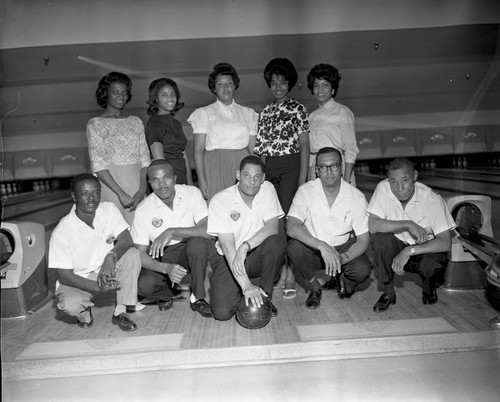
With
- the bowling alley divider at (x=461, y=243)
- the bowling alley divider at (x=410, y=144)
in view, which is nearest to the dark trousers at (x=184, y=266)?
the bowling alley divider at (x=461, y=243)

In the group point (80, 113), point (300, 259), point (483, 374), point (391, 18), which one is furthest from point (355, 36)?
point (80, 113)

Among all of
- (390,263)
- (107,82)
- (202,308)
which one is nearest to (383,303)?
Result: (390,263)

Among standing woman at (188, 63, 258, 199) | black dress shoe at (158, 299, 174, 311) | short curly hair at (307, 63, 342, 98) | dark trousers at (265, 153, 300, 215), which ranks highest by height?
short curly hair at (307, 63, 342, 98)

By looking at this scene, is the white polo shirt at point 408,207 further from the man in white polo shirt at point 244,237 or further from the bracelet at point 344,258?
the man in white polo shirt at point 244,237

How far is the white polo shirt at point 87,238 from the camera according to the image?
2455 mm

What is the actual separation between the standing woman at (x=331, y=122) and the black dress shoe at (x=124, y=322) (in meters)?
1.41

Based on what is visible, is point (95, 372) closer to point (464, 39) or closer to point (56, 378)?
point (56, 378)

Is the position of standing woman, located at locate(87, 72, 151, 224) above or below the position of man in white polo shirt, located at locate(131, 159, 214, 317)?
above

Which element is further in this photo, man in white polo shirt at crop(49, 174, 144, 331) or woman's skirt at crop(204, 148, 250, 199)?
woman's skirt at crop(204, 148, 250, 199)

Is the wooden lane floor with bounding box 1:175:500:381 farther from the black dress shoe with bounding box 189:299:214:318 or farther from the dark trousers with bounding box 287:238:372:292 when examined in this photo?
the dark trousers with bounding box 287:238:372:292

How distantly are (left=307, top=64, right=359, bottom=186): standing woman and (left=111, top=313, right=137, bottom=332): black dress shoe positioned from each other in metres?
1.41

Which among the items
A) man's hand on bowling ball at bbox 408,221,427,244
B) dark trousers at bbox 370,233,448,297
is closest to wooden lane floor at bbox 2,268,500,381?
dark trousers at bbox 370,233,448,297

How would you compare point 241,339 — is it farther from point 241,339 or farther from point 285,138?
point 285,138

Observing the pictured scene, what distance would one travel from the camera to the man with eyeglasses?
258 centimetres
